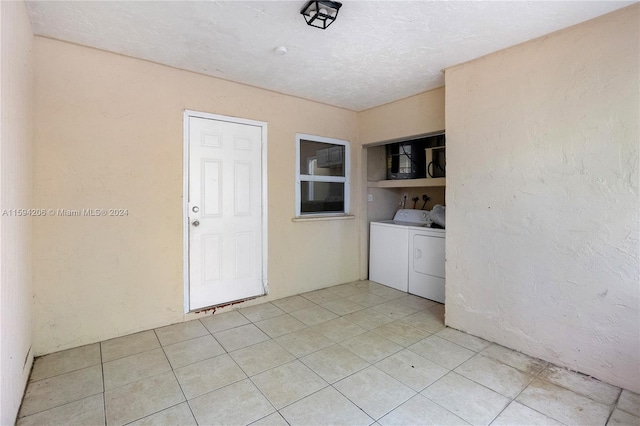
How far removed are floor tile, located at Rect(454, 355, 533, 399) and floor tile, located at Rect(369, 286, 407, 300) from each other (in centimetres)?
143

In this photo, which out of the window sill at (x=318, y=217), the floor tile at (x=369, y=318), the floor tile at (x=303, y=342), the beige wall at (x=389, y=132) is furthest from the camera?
the window sill at (x=318, y=217)

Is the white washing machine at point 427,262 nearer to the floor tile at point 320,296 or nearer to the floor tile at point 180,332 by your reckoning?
the floor tile at point 320,296

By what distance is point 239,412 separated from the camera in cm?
176

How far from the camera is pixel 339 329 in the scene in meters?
2.85

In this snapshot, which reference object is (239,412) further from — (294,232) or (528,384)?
(294,232)

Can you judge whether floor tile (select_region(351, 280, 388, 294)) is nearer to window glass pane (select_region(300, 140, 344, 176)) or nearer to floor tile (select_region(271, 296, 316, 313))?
floor tile (select_region(271, 296, 316, 313))

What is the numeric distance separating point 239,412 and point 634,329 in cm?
254

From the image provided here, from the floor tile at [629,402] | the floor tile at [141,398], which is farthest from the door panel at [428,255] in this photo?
the floor tile at [141,398]

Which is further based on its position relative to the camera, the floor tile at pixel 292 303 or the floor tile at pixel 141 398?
the floor tile at pixel 292 303

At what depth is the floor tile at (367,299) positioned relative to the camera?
3.52 meters

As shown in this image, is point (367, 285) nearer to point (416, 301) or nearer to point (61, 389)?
point (416, 301)

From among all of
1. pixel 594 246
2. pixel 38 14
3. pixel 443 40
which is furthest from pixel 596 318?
pixel 38 14

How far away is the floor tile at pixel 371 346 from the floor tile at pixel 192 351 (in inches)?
42.3

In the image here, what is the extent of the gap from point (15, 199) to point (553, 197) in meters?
3.55
